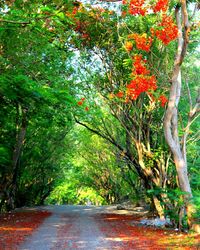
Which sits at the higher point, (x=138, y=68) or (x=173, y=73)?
(x=138, y=68)

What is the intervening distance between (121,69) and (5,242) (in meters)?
11.0

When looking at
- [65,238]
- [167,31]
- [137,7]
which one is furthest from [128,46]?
[65,238]

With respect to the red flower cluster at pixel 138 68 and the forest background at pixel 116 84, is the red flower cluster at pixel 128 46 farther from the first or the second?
the red flower cluster at pixel 138 68

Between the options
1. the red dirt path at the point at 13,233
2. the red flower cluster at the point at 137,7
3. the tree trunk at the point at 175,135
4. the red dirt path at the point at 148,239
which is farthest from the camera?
the tree trunk at the point at 175,135

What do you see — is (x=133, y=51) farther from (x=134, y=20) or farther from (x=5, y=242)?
(x=5, y=242)

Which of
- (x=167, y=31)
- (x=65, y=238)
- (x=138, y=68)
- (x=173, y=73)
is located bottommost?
(x=65, y=238)

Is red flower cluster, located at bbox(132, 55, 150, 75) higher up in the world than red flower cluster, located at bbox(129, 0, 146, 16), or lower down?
lower down

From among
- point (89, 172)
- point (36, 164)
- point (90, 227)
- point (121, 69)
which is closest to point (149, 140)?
point (121, 69)

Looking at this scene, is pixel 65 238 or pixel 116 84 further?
pixel 116 84

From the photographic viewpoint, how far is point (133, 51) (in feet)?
56.4

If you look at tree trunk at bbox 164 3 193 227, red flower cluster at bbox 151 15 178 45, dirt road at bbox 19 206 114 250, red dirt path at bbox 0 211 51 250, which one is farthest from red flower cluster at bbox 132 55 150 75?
red dirt path at bbox 0 211 51 250

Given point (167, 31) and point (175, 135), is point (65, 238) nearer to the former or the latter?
point (175, 135)

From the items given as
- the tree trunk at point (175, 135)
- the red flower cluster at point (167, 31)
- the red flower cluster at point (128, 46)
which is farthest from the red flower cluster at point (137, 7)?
Result: the red flower cluster at point (128, 46)

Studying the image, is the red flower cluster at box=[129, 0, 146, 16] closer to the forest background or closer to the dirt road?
the forest background
